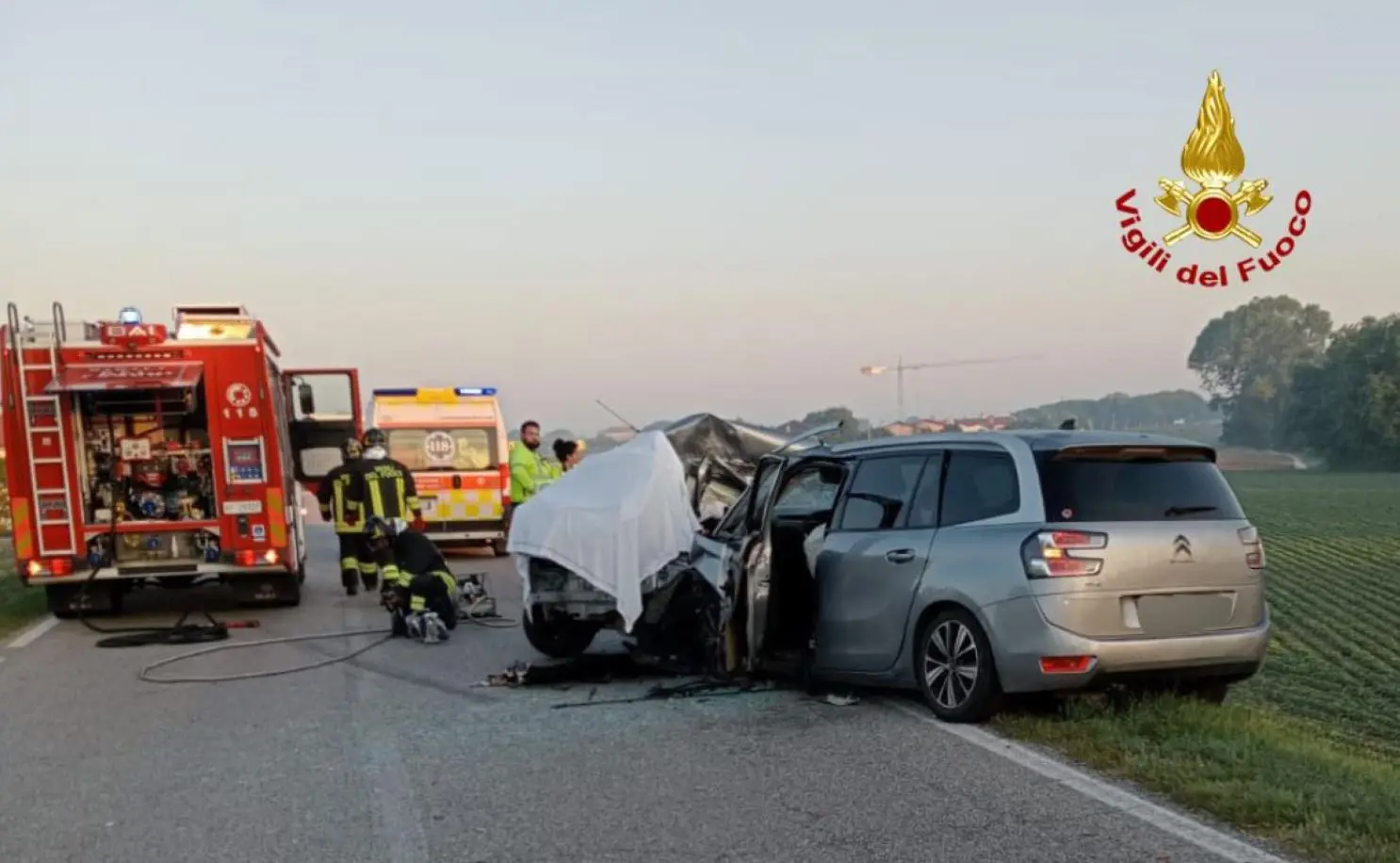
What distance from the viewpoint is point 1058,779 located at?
5.78 m

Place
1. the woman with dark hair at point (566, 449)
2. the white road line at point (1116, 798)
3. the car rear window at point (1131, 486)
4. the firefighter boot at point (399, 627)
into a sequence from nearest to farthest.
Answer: the white road line at point (1116, 798)
the car rear window at point (1131, 486)
the firefighter boot at point (399, 627)
the woman with dark hair at point (566, 449)

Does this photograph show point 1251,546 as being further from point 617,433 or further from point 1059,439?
point 617,433

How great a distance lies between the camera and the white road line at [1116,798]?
187 inches

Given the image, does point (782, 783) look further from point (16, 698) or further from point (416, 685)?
point (16, 698)

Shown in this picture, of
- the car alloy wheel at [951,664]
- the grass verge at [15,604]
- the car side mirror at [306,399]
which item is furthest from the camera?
the car side mirror at [306,399]

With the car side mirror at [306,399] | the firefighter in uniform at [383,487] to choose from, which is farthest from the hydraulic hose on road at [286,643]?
the car side mirror at [306,399]

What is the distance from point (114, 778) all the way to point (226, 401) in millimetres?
6979

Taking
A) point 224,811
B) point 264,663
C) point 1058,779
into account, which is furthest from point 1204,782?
point 264,663

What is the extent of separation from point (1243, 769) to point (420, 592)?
730 cm

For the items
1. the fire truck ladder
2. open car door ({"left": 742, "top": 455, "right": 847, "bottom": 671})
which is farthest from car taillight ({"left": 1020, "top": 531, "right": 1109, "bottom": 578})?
the fire truck ladder

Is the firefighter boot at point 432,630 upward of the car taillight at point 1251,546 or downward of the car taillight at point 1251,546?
downward

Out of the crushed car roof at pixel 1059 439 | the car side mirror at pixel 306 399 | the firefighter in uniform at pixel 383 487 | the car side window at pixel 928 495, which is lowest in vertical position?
the firefighter in uniform at pixel 383 487

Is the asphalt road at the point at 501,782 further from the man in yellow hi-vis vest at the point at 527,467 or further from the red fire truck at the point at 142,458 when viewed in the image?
the man in yellow hi-vis vest at the point at 527,467

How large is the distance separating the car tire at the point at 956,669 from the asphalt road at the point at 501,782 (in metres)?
0.20
